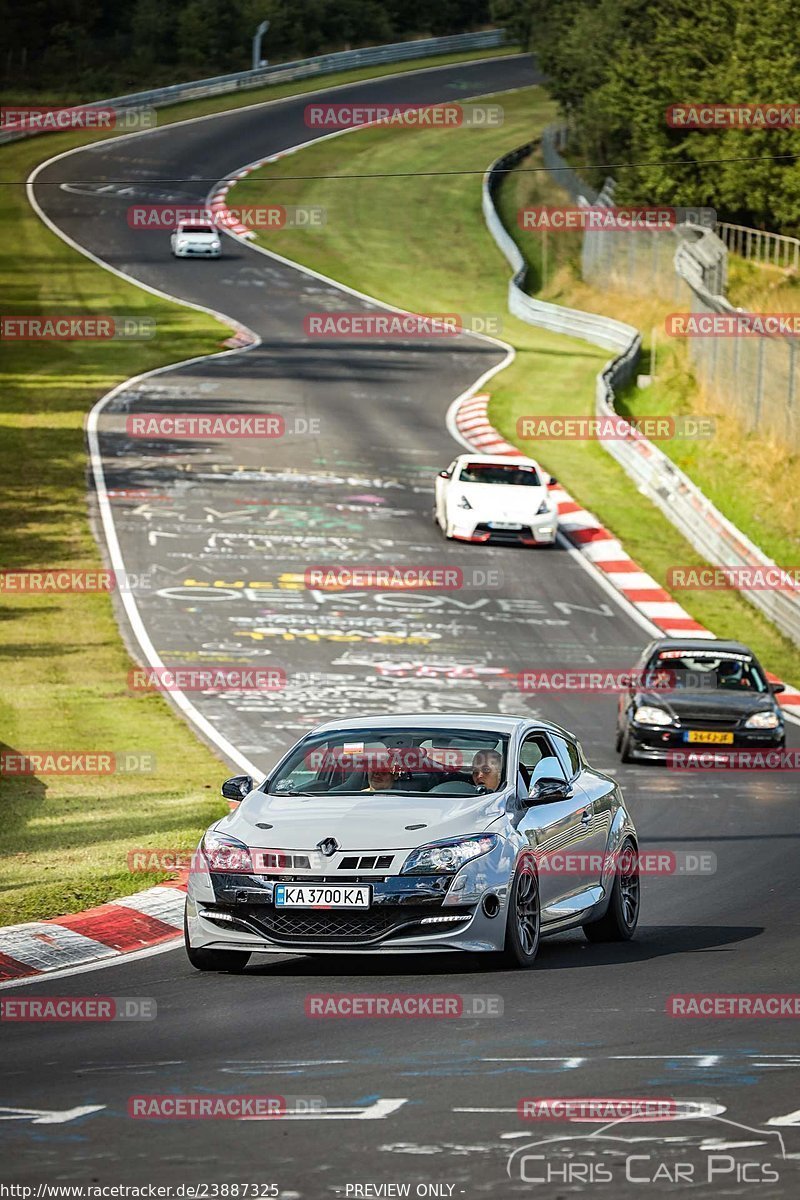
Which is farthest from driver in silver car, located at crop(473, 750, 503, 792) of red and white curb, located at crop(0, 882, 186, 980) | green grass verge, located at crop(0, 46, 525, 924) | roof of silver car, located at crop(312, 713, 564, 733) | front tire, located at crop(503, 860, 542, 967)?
green grass verge, located at crop(0, 46, 525, 924)

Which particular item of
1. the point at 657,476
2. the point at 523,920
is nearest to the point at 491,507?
the point at 657,476

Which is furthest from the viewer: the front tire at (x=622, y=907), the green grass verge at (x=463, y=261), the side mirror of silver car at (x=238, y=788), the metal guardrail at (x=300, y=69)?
the metal guardrail at (x=300, y=69)

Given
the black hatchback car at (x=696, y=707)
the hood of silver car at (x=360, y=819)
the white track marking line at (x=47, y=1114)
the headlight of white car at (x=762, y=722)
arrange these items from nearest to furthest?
the white track marking line at (x=47, y=1114) → the hood of silver car at (x=360, y=819) → the black hatchback car at (x=696, y=707) → the headlight of white car at (x=762, y=722)

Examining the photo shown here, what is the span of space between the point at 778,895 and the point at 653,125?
5145 centimetres

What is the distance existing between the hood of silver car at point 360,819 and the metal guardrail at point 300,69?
77.5 metres

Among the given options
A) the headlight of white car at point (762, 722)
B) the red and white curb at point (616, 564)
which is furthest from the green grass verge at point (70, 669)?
the red and white curb at point (616, 564)

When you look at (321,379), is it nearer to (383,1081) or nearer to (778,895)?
(778,895)

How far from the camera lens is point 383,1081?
8.35 meters

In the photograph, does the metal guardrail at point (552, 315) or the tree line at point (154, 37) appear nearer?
the metal guardrail at point (552, 315)

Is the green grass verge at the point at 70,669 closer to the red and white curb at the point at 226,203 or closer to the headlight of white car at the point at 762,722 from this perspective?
the headlight of white car at the point at 762,722

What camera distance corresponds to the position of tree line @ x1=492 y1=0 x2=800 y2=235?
186 feet

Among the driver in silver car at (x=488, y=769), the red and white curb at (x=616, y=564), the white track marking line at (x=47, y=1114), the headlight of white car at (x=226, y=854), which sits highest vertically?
the white track marking line at (x=47, y=1114)

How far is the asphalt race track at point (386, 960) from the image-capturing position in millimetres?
7223

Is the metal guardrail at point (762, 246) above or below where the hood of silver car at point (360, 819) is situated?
below
